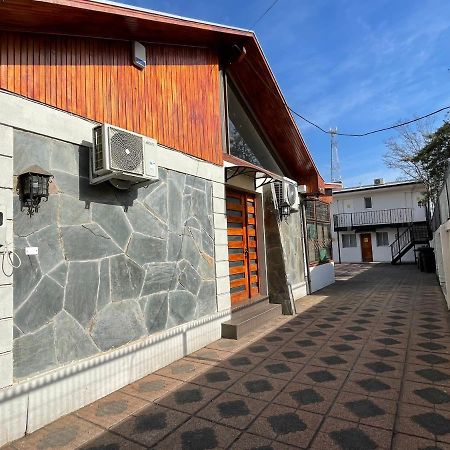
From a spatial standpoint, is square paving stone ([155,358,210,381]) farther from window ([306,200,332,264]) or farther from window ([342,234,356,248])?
window ([342,234,356,248])

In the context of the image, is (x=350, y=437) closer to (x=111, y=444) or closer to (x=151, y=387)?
(x=111, y=444)

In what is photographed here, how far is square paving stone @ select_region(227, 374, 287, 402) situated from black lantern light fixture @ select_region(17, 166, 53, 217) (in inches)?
111

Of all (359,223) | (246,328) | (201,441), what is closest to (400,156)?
(359,223)

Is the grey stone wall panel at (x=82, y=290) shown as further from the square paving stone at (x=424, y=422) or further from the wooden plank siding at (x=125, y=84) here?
the square paving stone at (x=424, y=422)

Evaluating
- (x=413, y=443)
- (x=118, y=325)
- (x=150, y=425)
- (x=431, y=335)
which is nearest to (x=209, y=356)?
(x=118, y=325)

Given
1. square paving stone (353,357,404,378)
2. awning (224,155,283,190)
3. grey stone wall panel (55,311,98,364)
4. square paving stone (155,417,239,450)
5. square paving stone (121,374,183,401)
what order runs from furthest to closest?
awning (224,155,283,190) < square paving stone (353,357,404,378) < square paving stone (121,374,183,401) < grey stone wall panel (55,311,98,364) < square paving stone (155,417,239,450)

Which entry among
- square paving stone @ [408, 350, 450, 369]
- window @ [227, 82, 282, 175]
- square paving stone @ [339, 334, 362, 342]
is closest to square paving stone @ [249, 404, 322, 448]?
square paving stone @ [408, 350, 450, 369]

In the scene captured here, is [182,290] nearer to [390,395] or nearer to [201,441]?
[201,441]

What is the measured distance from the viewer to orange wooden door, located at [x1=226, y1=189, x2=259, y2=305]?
6758 mm

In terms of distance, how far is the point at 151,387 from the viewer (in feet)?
12.4

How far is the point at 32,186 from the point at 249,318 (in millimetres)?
4356

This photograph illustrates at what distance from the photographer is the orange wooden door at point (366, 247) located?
1006 inches

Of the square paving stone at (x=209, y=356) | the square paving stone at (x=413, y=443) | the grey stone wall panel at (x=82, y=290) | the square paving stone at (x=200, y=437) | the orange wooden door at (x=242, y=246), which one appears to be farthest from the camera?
the orange wooden door at (x=242, y=246)

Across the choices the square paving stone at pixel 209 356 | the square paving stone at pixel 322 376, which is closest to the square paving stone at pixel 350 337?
the square paving stone at pixel 322 376
